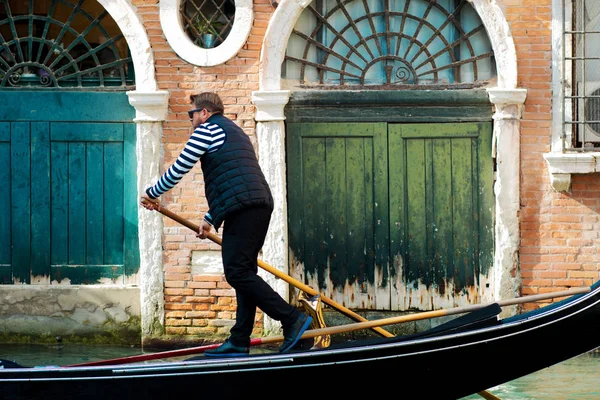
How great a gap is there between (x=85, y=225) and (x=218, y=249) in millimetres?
1109

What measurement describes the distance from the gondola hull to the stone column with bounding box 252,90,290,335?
2.37 metres

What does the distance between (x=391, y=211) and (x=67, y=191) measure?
255 cm

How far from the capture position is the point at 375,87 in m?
7.36

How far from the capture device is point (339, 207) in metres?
7.41

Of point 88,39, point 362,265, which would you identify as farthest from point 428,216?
point 88,39

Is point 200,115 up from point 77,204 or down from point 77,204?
up

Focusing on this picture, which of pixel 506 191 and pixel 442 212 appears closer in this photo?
pixel 506 191

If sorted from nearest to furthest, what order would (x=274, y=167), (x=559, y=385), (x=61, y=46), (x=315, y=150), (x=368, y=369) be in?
(x=368, y=369)
(x=559, y=385)
(x=274, y=167)
(x=315, y=150)
(x=61, y=46)

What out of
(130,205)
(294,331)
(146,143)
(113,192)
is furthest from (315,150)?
(294,331)

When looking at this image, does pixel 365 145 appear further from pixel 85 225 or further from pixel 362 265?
pixel 85 225

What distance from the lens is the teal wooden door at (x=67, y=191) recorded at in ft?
24.7

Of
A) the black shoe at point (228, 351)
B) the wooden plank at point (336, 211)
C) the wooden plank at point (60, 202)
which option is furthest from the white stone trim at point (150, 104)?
the black shoe at point (228, 351)

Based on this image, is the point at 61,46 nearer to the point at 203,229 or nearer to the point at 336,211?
the point at 336,211

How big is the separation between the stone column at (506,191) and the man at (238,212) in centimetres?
244
